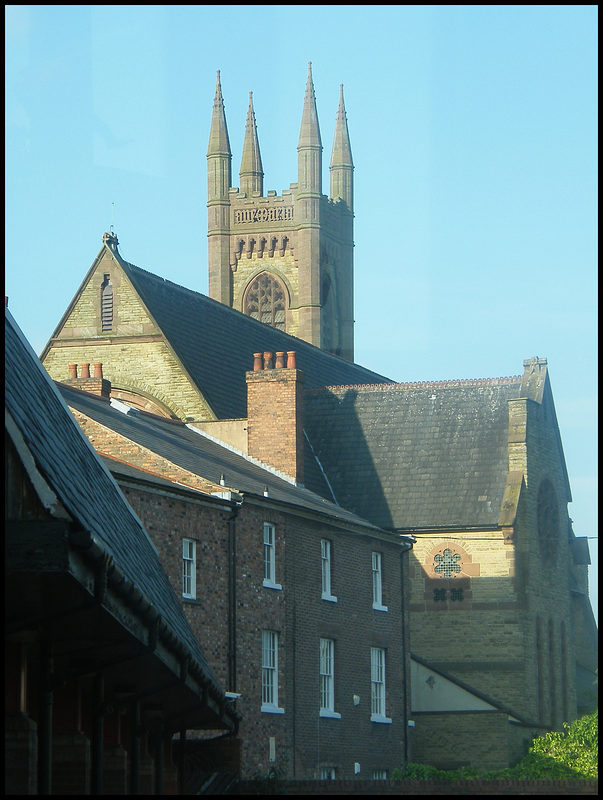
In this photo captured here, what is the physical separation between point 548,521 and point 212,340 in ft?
43.0

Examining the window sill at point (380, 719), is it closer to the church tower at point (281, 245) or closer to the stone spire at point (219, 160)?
the church tower at point (281, 245)

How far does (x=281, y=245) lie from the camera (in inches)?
3551

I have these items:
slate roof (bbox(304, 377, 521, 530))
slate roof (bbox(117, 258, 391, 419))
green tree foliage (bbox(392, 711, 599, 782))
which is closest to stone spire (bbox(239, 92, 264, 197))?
slate roof (bbox(117, 258, 391, 419))

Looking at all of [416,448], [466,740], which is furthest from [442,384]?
[466,740]

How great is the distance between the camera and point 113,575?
8852 mm

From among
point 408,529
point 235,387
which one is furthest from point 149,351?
point 408,529

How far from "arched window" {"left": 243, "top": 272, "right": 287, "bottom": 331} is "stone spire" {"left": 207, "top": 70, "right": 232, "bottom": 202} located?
5.76m

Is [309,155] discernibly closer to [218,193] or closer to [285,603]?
[218,193]

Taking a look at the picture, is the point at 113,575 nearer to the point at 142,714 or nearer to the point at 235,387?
the point at 142,714

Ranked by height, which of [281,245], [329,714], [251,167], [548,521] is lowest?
[329,714]

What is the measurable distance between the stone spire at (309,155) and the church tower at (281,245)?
0.06 m

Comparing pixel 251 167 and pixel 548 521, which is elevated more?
pixel 251 167

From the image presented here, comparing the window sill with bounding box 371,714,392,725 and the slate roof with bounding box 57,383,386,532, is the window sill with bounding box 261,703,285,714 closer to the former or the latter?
the slate roof with bounding box 57,383,386,532

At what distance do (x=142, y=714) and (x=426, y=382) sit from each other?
3684 centimetres
